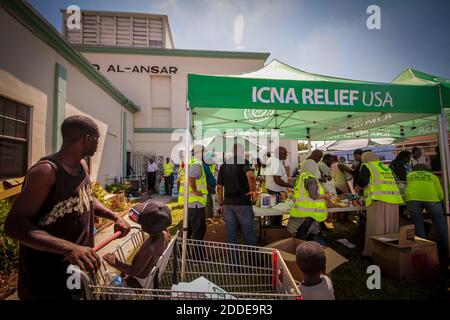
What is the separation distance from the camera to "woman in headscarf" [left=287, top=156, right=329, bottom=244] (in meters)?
3.72

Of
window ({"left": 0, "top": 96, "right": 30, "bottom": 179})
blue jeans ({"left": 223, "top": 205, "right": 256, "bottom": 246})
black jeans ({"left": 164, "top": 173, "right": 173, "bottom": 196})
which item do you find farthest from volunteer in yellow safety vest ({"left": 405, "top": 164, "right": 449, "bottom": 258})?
black jeans ({"left": 164, "top": 173, "right": 173, "bottom": 196})

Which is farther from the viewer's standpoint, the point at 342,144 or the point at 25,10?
the point at 342,144

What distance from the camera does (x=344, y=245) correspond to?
4.82m

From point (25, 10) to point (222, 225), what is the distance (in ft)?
20.7

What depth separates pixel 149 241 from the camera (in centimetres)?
192

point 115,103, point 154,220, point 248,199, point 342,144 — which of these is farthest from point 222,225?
point 342,144

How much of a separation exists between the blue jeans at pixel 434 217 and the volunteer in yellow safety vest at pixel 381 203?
1.48ft

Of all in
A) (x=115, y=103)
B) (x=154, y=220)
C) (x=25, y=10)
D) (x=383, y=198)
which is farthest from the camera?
(x=115, y=103)

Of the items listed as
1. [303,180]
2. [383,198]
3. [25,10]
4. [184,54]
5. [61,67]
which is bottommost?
[383,198]

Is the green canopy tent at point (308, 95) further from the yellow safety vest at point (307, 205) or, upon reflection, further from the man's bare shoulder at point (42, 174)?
the man's bare shoulder at point (42, 174)

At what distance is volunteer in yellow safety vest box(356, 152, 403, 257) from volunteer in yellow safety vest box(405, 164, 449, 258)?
39 cm

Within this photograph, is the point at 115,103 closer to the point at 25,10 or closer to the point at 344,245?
the point at 25,10

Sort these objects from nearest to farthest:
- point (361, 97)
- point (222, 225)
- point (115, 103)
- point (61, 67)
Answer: point (361, 97) → point (222, 225) → point (61, 67) → point (115, 103)

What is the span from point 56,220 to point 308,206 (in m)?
3.39
